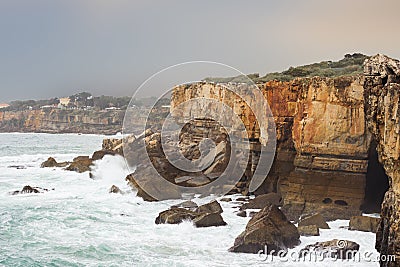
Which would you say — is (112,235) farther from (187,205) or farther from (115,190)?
(115,190)

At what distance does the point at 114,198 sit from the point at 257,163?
21.1 feet

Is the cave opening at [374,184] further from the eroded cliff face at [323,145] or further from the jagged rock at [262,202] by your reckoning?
the jagged rock at [262,202]

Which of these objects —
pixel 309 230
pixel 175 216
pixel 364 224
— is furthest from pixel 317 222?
pixel 175 216

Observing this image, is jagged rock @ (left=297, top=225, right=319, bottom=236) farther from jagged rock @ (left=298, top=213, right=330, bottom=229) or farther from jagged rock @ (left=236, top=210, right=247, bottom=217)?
jagged rock @ (left=236, top=210, right=247, bottom=217)

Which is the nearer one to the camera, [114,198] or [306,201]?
[306,201]

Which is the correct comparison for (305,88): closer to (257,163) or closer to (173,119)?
(257,163)

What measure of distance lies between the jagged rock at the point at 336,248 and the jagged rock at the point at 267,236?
60 centimetres

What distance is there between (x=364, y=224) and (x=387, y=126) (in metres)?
4.89

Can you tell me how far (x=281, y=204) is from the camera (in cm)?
1642

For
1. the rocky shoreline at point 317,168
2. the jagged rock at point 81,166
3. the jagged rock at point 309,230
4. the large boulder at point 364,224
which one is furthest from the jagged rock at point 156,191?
the jagged rock at point 81,166

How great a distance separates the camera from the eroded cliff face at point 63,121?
8488 cm

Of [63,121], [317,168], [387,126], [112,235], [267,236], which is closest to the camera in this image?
[387,126]

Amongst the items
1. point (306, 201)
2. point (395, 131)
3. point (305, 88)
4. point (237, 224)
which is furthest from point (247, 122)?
point (395, 131)

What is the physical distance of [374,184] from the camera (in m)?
15.3
